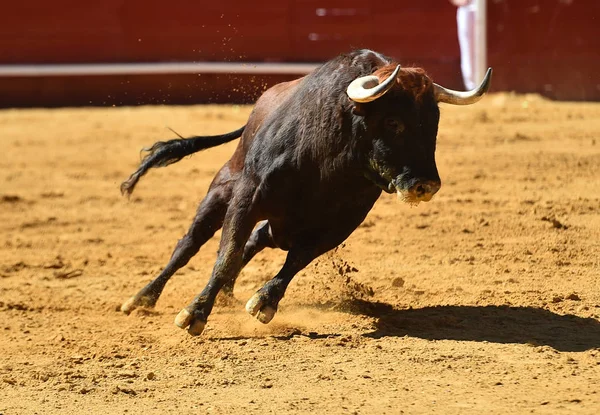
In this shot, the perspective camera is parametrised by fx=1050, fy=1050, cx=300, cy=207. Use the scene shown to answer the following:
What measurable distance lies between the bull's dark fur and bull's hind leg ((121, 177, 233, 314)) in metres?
0.18

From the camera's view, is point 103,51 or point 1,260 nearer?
point 1,260

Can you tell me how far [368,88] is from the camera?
3.91 metres

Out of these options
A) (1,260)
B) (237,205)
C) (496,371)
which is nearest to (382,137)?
(237,205)

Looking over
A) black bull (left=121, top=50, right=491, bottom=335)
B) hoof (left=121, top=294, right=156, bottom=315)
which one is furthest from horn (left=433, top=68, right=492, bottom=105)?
hoof (left=121, top=294, right=156, bottom=315)

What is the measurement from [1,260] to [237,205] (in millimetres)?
2100

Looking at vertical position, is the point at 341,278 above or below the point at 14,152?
above

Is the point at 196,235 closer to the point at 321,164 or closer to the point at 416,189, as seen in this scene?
the point at 321,164

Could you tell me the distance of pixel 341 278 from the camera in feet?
16.5

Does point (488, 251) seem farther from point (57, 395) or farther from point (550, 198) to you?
point (57, 395)

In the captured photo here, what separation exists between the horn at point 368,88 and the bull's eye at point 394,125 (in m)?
0.11

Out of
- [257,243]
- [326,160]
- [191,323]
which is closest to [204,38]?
[257,243]

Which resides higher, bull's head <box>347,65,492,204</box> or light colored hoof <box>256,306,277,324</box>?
bull's head <box>347,65,492,204</box>

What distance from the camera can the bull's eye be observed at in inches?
153

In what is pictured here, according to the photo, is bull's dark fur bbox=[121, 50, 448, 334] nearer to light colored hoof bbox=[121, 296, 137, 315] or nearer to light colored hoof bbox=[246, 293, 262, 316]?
light colored hoof bbox=[246, 293, 262, 316]
